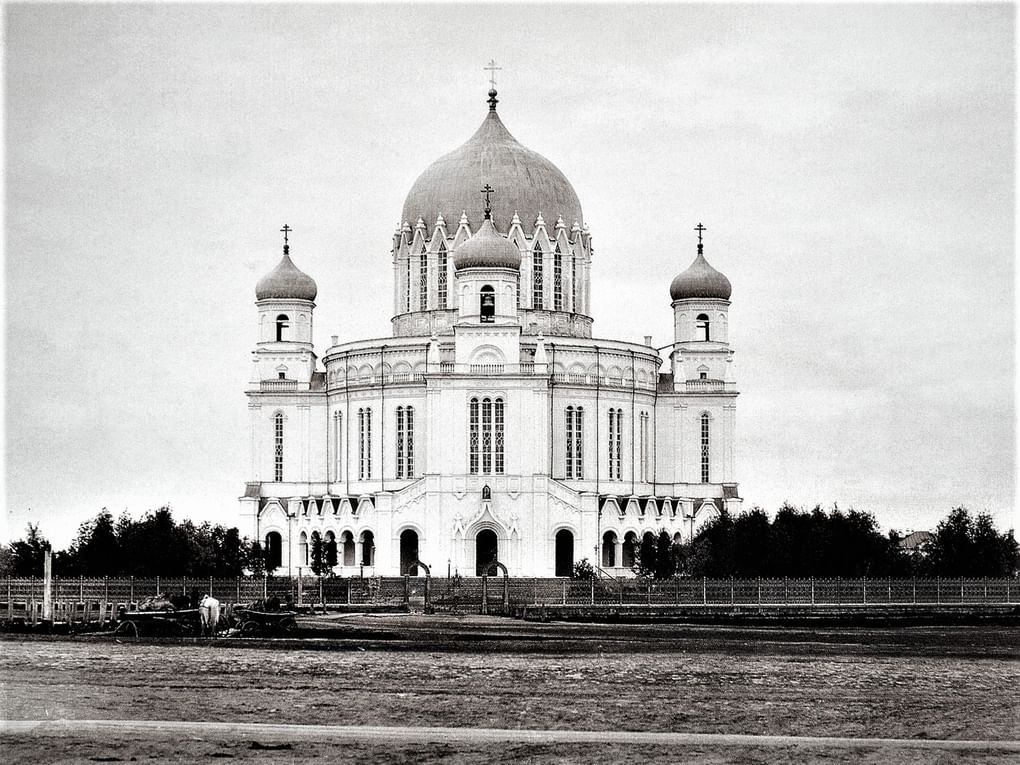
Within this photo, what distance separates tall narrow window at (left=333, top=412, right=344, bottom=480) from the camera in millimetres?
99188

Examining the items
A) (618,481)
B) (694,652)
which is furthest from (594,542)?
(694,652)

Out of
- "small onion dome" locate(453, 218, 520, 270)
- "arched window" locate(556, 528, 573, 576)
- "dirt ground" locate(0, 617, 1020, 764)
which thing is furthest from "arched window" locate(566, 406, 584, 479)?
"dirt ground" locate(0, 617, 1020, 764)

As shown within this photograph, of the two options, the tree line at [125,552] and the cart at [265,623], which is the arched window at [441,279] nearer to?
the tree line at [125,552]

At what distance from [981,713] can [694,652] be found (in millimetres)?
12377

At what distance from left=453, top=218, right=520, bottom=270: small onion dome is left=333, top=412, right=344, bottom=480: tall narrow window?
11099 mm

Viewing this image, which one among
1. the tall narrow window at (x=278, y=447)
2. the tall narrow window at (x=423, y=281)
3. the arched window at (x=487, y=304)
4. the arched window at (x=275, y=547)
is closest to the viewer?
the arched window at (x=487, y=304)

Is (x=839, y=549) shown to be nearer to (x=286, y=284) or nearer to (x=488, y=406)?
(x=488, y=406)

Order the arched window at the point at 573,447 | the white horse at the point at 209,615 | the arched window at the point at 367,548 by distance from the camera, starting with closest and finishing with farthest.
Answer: the white horse at the point at 209,615
the arched window at the point at 367,548
the arched window at the point at 573,447

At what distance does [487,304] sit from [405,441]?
795cm

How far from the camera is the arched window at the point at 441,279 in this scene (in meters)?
101

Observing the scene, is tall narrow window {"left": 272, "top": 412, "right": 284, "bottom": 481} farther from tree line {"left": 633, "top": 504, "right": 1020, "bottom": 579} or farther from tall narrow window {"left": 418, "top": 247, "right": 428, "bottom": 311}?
tree line {"left": 633, "top": 504, "right": 1020, "bottom": 579}

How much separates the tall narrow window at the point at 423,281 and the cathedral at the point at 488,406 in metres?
0.07

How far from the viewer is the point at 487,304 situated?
93.4 m

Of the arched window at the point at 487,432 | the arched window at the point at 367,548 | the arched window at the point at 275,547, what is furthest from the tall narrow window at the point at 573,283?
the arched window at the point at 275,547
